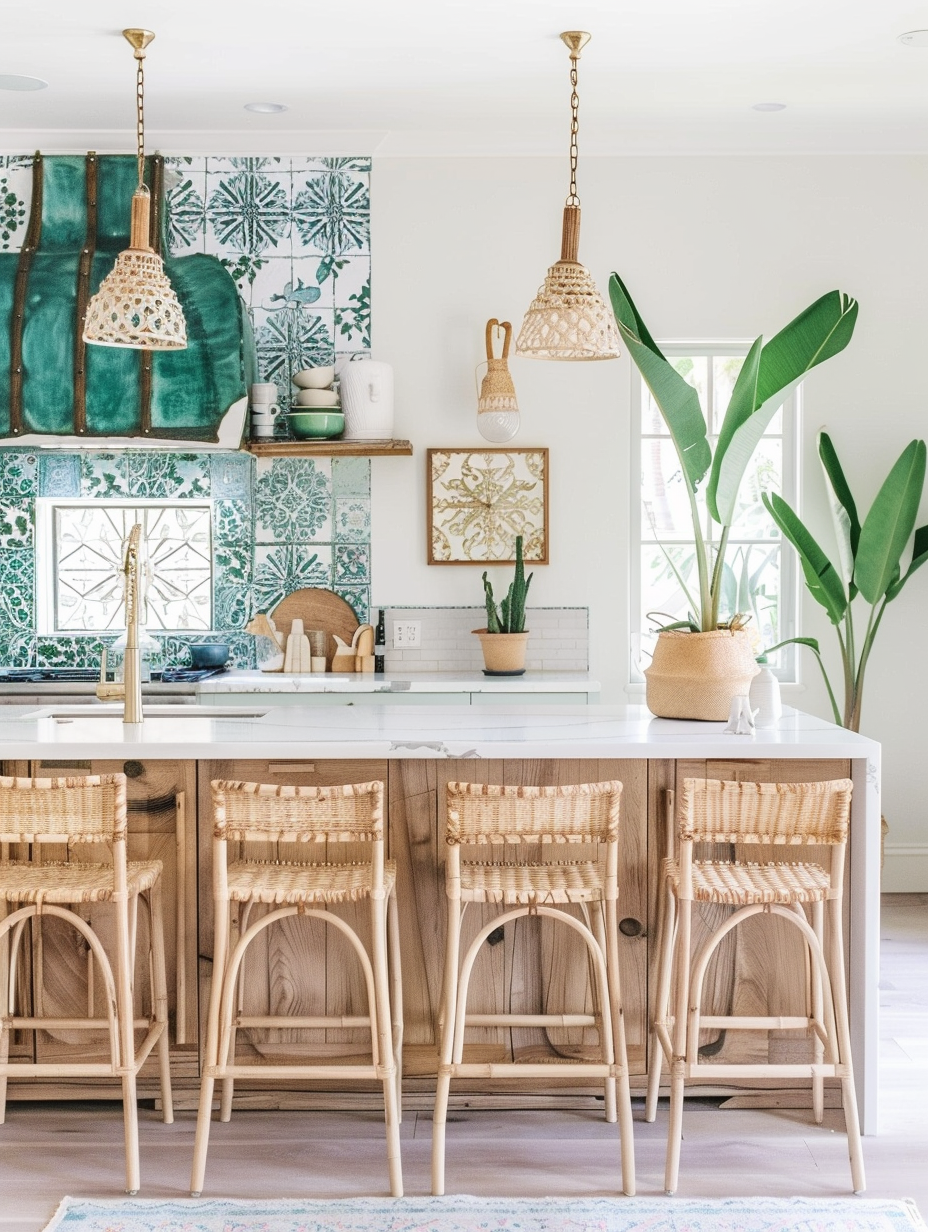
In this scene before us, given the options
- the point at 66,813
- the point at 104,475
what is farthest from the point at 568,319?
the point at 104,475

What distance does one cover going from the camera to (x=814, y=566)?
15.7 ft

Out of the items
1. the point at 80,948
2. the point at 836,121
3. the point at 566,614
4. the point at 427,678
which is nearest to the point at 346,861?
the point at 80,948

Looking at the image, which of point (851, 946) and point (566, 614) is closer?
point (851, 946)

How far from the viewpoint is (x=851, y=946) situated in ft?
9.50

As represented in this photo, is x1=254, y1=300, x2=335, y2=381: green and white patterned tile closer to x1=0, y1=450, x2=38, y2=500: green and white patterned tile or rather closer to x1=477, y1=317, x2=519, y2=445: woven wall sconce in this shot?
x1=477, y1=317, x2=519, y2=445: woven wall sconce

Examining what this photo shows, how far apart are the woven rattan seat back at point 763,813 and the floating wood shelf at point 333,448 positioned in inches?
105

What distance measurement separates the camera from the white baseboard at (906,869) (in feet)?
16.8

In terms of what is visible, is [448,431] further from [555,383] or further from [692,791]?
[692,791]

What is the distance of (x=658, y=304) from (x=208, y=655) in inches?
96.0

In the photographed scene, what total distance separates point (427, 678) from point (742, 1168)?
2.50 metres

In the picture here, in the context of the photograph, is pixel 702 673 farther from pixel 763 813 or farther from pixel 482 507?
pixel 482 507

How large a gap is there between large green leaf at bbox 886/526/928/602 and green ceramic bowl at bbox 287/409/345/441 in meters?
2.36

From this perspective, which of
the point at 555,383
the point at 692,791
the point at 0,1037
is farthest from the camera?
the point at 555,383

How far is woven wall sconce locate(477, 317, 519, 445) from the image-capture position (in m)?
4.96
